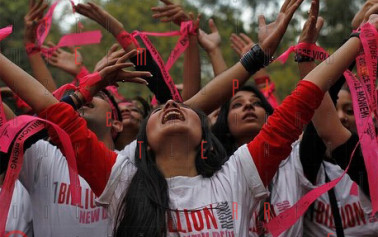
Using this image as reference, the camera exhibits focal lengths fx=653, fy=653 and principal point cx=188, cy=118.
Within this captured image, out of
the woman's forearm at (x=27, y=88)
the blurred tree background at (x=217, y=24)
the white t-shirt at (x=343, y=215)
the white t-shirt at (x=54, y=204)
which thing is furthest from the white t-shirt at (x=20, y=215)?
the blurred tree background at (x=217, y=24)

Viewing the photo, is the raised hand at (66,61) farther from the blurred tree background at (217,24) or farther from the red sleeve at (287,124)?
the blurred tree background at (217,24)

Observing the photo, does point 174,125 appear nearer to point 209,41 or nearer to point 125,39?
point 125,39

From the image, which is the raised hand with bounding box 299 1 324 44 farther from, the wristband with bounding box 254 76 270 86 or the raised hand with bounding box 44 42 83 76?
the raised hand with bounding box 44 42 83 76

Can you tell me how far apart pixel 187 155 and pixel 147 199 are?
0.32 metres

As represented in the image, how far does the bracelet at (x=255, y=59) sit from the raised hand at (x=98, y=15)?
0.71m

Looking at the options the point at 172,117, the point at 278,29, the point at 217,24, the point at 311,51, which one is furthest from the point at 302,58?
the point at 217,24

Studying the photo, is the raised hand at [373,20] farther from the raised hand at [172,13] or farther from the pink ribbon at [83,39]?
the pink ribbon at [83,39]

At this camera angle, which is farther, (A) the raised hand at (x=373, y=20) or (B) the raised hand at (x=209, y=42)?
(B) the raised hand at (x=209, y=42)

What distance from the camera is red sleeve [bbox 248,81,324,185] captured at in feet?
8.04

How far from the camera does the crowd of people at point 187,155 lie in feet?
8.05

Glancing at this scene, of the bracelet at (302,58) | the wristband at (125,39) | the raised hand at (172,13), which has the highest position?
the raised hand at (172,13)

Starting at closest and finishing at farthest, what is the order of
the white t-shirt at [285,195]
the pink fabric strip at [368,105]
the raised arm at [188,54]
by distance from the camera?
the pink fabric strip at [368,105] < the white t-shirt at [285,195] < the raised arm at [188,54]

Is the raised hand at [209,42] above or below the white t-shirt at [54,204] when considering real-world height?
above

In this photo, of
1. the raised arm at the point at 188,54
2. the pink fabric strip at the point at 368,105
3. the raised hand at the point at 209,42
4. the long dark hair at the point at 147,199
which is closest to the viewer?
the long dark hair at the point at 147,199
